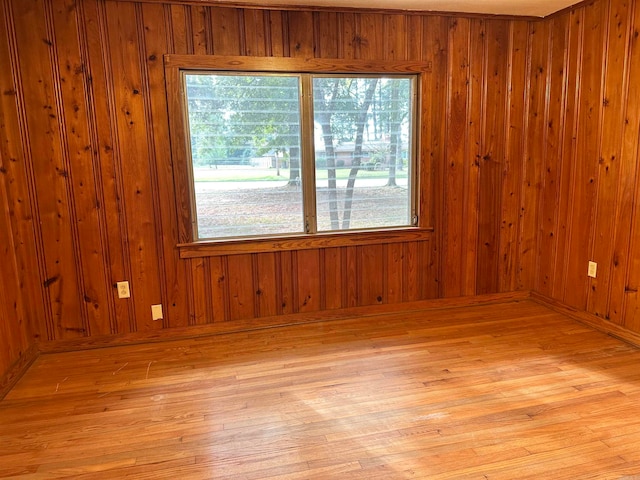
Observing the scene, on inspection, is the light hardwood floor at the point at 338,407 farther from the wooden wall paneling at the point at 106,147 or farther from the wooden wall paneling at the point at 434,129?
the wooden wall paneling at the point at 434,129

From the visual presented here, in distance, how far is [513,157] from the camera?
12.0 ft

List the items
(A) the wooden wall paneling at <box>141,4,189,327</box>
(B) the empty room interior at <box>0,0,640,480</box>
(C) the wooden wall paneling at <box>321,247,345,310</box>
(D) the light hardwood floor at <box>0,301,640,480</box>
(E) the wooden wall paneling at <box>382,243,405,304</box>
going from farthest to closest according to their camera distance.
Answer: (E) the wooden wall paneling at <box>382,243,405,304</box>, (C) the wooden wall paneling at <box>321,247,345,310</box>, (A) the wooden wall paneling at <box>141,4,189,327</box>, (B) the empty room interior at <box>0,0,640,480</box>, (D) the light hardwood floor at <box>0,301,640,480</box>

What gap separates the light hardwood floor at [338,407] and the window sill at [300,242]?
2.10ft

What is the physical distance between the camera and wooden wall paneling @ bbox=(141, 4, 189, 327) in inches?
113

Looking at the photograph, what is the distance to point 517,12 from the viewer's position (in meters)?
3.36

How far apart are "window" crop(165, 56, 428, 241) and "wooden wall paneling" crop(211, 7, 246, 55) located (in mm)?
111

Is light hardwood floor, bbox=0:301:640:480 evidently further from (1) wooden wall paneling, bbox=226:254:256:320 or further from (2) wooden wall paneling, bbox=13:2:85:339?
(2) wooden wall paneling, bbox=13:2:85:339

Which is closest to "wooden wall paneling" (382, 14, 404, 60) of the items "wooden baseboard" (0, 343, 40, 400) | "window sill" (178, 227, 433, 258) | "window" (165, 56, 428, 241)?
"window" (165, 56, 428, 241)

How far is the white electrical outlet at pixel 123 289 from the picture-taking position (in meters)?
3.10

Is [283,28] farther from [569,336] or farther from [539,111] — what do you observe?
[569,336]

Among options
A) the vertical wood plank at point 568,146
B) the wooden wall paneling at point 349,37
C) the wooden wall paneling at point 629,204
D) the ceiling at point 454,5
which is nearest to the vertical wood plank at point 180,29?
the ceiling at point 454,5

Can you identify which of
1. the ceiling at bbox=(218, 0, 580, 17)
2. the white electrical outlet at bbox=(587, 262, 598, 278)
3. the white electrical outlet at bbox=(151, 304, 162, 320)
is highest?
the ceiling at bbox=(218, 0, 580, 17)

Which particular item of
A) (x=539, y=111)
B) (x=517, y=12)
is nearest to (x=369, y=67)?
(x=517, y=12)

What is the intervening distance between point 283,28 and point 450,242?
2.09m
